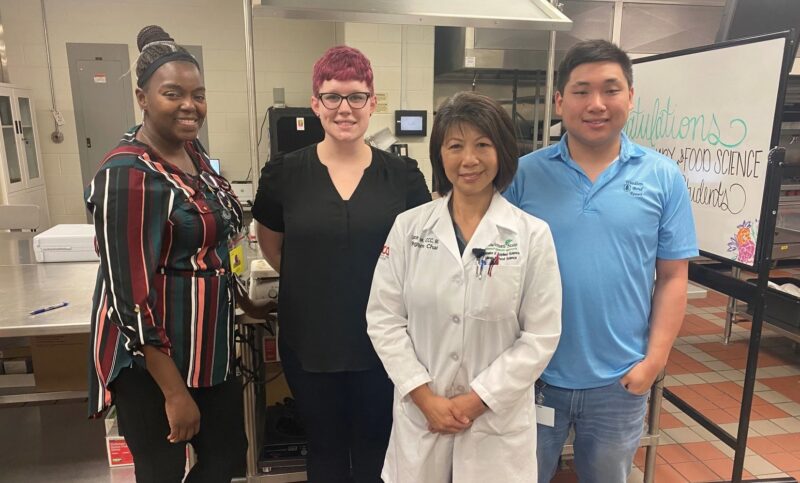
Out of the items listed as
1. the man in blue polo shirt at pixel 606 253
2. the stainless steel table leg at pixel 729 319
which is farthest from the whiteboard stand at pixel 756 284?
the stainless steel table leg at pixel 729 319

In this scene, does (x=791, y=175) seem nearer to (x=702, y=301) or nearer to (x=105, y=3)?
(x=702, y=301)

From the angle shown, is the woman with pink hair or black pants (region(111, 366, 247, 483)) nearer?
black pants (region(111, 366, 247, 483))

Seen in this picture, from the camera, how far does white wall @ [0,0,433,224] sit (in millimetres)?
4910

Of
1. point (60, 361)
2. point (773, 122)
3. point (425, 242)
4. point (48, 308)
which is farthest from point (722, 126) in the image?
point (60, 361)

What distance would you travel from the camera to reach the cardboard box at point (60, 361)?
2.43 meters

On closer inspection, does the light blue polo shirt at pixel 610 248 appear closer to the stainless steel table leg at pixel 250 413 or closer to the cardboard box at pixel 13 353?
the stainless steel table leg at pixel 250 413

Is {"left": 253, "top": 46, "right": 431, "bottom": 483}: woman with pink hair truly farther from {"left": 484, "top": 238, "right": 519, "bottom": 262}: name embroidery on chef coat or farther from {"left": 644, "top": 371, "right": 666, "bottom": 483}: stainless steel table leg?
{"left": 644, "top": 371, "right": 666, "bottom": 483}: stainless steel table leg

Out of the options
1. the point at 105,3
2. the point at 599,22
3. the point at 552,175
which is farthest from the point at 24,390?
the point at 599,22

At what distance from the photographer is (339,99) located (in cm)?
138

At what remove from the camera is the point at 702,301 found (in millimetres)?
4625

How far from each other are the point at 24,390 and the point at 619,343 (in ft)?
8.94

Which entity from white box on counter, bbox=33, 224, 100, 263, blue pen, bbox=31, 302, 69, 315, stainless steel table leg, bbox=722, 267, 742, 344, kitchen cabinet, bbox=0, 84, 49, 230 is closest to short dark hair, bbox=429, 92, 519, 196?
blue pen, bbox=31, 302, 69, 315

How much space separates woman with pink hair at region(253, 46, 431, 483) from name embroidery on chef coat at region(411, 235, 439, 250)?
16cm

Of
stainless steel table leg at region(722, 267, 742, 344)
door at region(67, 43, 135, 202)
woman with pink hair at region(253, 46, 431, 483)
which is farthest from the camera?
door at region(67, 43, 135, 202)
